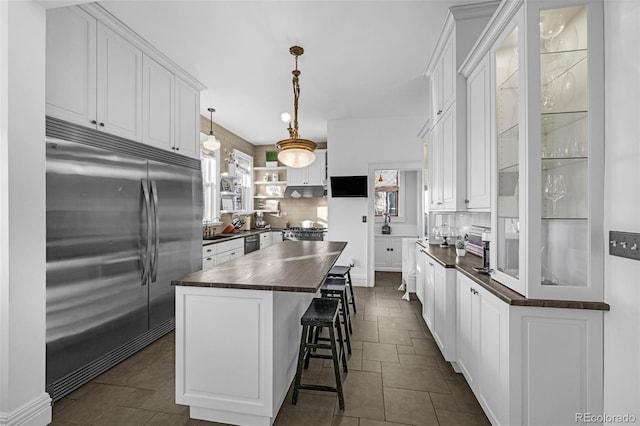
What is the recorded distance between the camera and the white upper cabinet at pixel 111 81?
2107 millimetres

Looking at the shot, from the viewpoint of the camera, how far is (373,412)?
1.93 m

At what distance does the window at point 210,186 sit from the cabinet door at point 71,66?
8.76 ft

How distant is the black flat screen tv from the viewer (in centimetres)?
519

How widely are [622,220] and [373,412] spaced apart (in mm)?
1714

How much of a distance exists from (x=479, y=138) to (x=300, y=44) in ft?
6.10

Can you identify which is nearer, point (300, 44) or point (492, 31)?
point (492, 31)

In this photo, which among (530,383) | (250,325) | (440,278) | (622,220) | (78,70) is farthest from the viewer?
(440,278)

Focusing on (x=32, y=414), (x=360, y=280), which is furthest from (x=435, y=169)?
(x=32, y=414)

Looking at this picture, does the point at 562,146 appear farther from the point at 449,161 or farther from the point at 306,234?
the point at 306,234

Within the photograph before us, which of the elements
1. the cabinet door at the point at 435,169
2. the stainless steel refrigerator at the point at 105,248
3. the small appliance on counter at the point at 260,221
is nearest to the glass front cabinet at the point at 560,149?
the cabinet door at the point at 435,169

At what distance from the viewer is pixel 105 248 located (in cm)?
239

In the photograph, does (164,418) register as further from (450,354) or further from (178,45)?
(178,45)

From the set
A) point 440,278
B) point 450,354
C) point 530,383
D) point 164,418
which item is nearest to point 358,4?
point 440,278

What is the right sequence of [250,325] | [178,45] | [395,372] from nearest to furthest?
[250,325] < [395,372] < [178,45]
